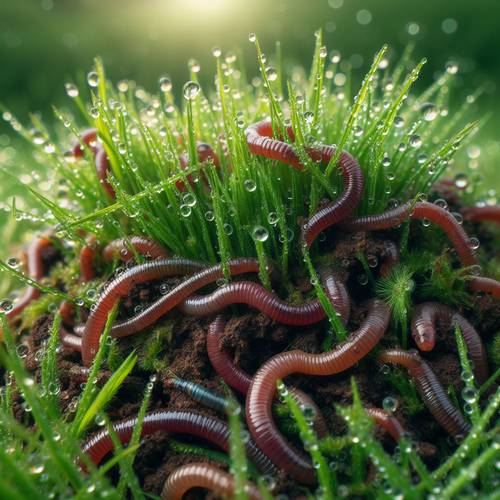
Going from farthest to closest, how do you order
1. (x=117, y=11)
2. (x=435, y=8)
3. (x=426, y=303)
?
(x=117, y=11), (x=435, y=8), (x=426, y=303)

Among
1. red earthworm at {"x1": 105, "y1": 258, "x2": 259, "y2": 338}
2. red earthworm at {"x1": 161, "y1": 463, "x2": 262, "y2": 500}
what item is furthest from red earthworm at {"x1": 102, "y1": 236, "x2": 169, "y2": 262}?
red earthworm at {"x1": 161, "y1": 463, "x2": 262, "y2": 500}

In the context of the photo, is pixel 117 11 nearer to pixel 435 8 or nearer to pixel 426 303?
pixel 435 8

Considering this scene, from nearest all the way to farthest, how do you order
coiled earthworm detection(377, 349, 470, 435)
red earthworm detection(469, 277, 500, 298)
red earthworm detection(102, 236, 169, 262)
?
coiled earthworm detection(377, 349, 470, 435) → red earthworm detection(469, 277, 500, 298) → red earthworm detection(102, 236, 169, 262)

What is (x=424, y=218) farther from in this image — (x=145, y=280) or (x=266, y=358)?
(x=145, y=280)

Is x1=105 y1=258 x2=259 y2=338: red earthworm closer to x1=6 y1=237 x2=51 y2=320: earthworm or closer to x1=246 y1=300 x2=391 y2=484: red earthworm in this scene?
x1=246 y1=300 x2=391 y2=484: red earthworm

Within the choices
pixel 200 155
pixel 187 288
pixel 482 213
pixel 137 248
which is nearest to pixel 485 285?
pixel 482 213

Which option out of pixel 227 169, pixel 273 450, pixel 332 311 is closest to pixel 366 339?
pixel 332 311

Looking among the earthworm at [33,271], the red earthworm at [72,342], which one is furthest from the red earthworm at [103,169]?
the red earthworm at [72,342]
